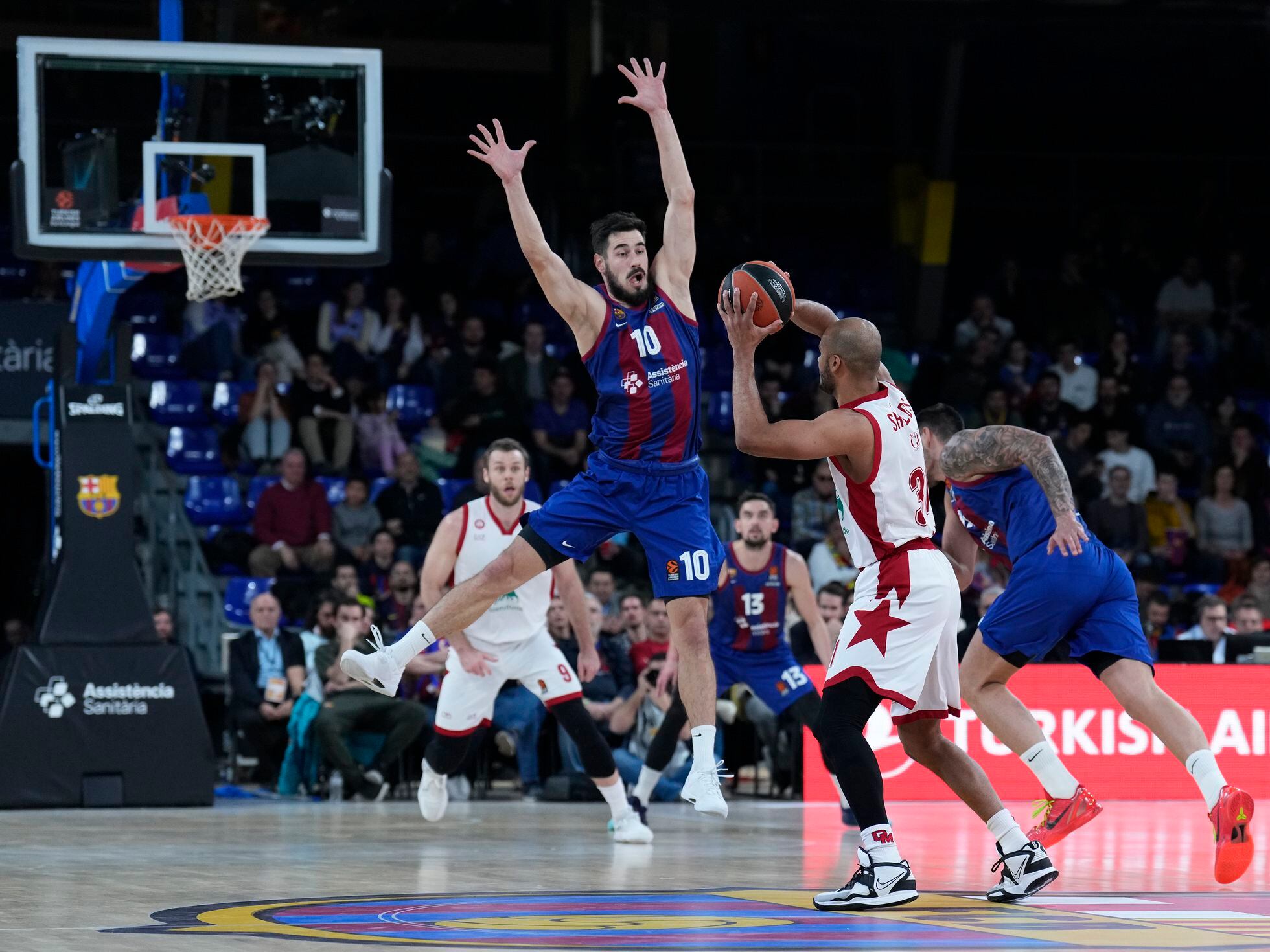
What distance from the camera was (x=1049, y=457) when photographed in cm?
759

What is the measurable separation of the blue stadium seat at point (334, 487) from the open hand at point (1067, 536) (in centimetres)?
1060

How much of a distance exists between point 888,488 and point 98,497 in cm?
732

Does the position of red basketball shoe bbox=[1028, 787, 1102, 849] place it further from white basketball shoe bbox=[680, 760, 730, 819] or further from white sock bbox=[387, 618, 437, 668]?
white sock bbox=[387, 618, 437, 668]

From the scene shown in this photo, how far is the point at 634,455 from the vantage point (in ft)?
25.8

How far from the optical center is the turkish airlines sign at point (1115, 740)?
525 inches

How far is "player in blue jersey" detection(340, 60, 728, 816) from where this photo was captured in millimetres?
7730

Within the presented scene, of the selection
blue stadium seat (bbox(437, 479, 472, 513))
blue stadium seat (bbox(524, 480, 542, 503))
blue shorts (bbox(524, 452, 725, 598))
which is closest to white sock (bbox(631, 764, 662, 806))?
blue shorts (bbox(524, 452, 725, 598))

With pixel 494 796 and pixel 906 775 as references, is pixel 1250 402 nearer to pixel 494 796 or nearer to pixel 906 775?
pixel 906 775

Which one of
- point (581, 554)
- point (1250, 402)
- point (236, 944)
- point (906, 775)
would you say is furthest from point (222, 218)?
point (1250, 402)

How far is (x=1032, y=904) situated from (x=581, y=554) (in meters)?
2.31

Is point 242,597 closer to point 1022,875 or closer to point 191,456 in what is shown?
point 191,456

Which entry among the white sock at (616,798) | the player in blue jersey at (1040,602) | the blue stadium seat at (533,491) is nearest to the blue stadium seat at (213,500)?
the blue stadium seat at (533,491)

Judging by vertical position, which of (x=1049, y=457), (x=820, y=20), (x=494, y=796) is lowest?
(x=494, y=796)

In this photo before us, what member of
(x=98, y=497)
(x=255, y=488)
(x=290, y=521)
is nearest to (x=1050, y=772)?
(x=98, y=497)
